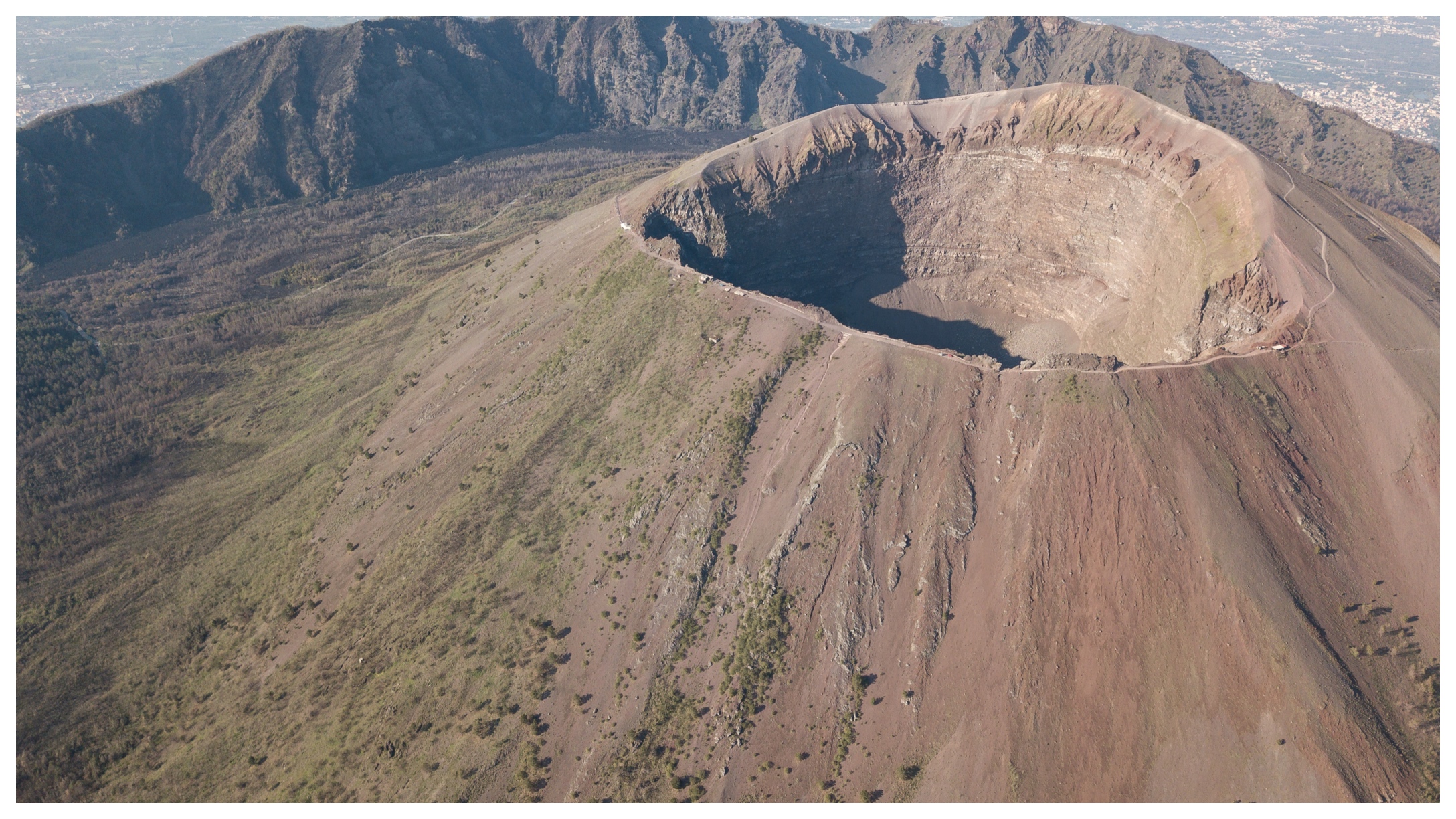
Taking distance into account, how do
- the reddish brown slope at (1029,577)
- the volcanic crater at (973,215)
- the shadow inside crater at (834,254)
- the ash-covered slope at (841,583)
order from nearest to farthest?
1. the reddish brown slope at (1029,577)
2. the ash-covered slope at (841,583)
3. the volcanic crater at (973,215)
4. the shadow inside crater at (834,254)

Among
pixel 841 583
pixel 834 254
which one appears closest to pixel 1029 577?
pixel 841 583

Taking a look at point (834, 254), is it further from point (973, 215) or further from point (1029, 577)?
point (1029, 577)

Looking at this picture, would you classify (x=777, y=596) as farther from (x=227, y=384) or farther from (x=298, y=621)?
(x=227, y=384)

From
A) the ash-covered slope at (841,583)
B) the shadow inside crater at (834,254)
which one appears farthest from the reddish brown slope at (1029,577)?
the shadow inside crater at (834,254)

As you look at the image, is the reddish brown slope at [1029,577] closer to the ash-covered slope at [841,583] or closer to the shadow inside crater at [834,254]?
the ash-covered slope at [841,583]

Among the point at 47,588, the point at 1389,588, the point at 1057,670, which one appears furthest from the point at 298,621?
the point at 1389,588

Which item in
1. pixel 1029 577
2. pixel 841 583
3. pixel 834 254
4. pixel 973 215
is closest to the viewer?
pixel 1029 577
